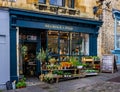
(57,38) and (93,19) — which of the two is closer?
(57,38)

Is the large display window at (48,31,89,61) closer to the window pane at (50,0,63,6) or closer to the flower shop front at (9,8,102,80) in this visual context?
the flower shop front at (9,8,102,80)

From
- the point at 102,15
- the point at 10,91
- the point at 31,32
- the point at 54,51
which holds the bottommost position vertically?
the point at 10,91

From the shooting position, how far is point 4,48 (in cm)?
1447

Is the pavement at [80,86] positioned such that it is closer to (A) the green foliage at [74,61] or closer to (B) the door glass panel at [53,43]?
(A) the green foliage at [74,61]

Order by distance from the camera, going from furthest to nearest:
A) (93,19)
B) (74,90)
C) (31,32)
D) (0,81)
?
1. (93,19)
2. (31,32)
3. (0,81)
4. (74,90)

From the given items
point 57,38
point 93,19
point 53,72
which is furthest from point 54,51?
point 93,19

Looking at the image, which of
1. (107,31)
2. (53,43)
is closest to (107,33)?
(107,31)

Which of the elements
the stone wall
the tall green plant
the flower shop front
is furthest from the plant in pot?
the stone wall

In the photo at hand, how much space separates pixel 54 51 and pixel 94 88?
4.70m

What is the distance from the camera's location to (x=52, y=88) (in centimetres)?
1372

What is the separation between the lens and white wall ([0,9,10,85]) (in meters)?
14.3

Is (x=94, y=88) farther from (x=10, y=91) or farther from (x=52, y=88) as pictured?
(x=10, y=91)

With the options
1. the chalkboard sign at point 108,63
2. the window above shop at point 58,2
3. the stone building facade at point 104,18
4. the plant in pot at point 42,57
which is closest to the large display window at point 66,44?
the plant in pot at point 42,57

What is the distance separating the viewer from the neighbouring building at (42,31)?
1459cm
